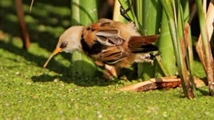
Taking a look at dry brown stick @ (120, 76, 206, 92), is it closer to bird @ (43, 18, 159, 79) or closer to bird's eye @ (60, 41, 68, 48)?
bird @ (43, 18, 159, 79)

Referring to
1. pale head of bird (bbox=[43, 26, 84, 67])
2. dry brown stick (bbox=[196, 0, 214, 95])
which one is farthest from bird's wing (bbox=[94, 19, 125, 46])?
dry brown stick (bbox=[196, 0, 214, 95])

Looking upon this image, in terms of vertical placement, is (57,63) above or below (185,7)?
below

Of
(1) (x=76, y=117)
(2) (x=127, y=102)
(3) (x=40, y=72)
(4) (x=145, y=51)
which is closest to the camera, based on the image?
(1) (x=76, y=117)

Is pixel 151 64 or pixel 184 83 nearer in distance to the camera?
pixel 184 83

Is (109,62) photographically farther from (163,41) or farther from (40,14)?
(40,14)

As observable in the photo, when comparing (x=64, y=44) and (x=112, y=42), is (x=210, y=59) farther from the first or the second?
(x=64, y=44)

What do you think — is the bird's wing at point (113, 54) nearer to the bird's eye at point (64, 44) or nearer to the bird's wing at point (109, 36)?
the bird's wing at point (109, 36)

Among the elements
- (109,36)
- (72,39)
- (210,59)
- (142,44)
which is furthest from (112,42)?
(210,59)

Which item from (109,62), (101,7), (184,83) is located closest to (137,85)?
(109,62)
